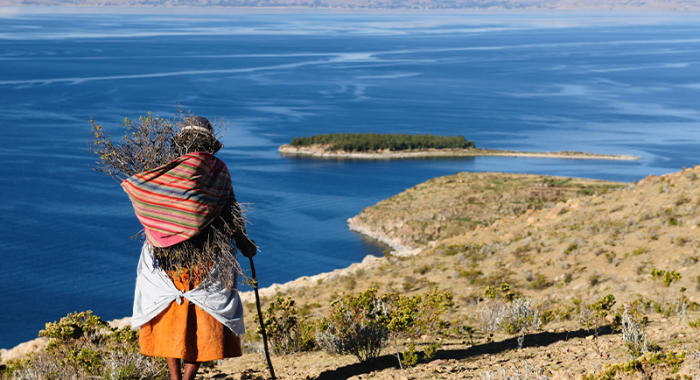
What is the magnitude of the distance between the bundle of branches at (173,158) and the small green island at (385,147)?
8290 centimetres

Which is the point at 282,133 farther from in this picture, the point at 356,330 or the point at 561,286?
the point at 356,330

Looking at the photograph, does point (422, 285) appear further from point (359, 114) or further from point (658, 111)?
point (658, 111)

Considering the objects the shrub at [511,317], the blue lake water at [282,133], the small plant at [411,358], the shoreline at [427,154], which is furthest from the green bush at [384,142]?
the small plant at [411,358]

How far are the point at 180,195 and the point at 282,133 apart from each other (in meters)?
95.3

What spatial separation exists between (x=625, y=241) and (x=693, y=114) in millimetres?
116948

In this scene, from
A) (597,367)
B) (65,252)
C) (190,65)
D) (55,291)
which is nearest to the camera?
(597,367)

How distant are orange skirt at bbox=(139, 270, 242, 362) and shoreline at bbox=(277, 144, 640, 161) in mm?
82484

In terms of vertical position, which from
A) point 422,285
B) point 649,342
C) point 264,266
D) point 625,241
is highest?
point 649,342

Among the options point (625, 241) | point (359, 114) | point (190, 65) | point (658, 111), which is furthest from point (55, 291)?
point (190, 65)

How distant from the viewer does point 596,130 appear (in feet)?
348

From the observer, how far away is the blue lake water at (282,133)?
47.7 meters

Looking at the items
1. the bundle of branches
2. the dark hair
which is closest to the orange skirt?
the bundle of branches

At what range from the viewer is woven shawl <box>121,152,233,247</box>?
17.2 ft

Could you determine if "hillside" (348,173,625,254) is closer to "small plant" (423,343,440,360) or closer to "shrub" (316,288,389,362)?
"shrub" (316,288,389,362)
